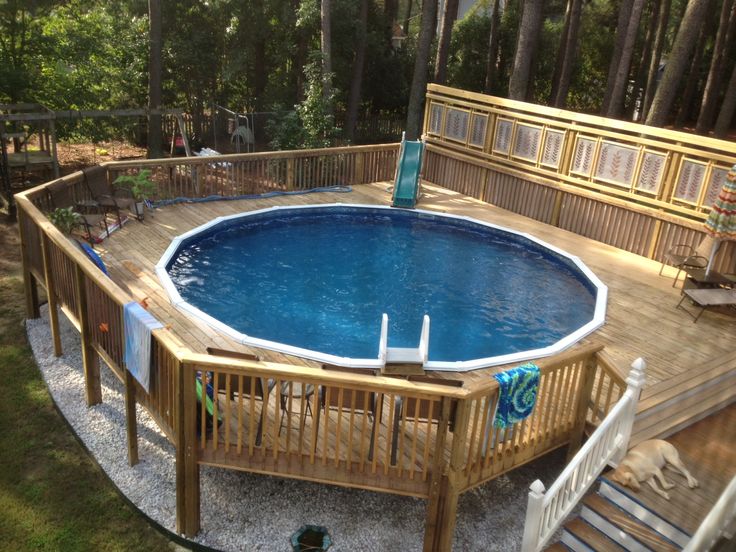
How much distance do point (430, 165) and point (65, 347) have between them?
32.0 feet

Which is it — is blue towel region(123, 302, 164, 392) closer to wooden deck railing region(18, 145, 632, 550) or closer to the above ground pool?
wooden deck railing region(18, 145, 632, 550)

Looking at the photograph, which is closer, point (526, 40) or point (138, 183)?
point (138, 183)

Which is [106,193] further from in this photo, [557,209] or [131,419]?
[557,209]

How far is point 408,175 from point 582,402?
8.52 metres

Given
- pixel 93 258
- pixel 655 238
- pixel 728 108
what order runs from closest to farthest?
pixel 93 258, pixel 655 238, pixel 728 108

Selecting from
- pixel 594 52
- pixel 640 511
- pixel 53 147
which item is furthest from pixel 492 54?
pixel 640 511

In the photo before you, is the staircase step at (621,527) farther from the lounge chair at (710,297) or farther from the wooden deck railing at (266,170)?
the wooden deck railing at (266,170)

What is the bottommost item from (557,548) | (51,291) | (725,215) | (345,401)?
(557,548)

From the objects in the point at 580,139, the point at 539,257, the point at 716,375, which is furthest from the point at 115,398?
the point at 580,139

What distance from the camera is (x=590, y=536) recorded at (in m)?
5.76

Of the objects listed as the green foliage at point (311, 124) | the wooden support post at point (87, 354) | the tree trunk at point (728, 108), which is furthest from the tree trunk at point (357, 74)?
the wooden support post at point (87, 354)

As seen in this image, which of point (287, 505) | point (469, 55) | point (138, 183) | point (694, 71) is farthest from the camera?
point (694, 71)

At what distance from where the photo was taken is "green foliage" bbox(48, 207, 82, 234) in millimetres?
9914

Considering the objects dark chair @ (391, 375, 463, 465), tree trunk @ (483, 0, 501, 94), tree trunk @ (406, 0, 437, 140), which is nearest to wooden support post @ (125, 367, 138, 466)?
dark chair @ (391, 375, 463, 465)
